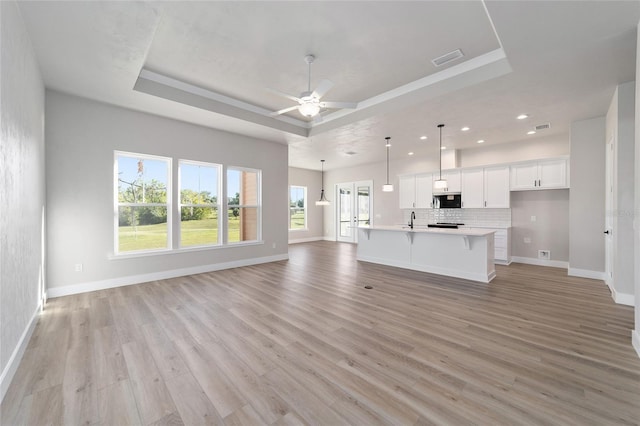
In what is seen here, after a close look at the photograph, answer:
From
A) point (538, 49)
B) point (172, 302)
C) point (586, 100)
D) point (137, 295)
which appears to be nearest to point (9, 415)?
point (172, 302)

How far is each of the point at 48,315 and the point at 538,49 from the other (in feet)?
21.1

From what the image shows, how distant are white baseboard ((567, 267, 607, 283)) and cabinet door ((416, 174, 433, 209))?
10.8ft

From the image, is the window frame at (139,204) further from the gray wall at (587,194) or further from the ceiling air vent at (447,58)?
the gray wall at (587,194)

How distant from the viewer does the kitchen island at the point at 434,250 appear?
479 centimetres

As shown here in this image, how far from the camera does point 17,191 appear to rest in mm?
2338

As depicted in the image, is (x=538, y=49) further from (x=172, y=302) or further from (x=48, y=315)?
(x=48, y=315)

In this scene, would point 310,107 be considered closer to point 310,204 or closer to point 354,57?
point 354,57

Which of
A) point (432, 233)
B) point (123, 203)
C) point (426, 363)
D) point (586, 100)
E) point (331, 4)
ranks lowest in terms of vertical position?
point (426, 363)

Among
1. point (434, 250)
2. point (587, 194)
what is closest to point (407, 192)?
point (434, 250)

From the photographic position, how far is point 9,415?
1.65 metres

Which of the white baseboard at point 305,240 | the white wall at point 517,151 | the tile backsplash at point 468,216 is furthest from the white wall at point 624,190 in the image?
the white baseboard at point 305,240

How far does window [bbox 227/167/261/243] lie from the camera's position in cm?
604

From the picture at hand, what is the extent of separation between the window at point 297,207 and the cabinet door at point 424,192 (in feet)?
14.9

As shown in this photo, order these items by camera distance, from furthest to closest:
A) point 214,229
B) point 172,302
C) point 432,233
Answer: point 214,229, point 432,233, point 172,302
